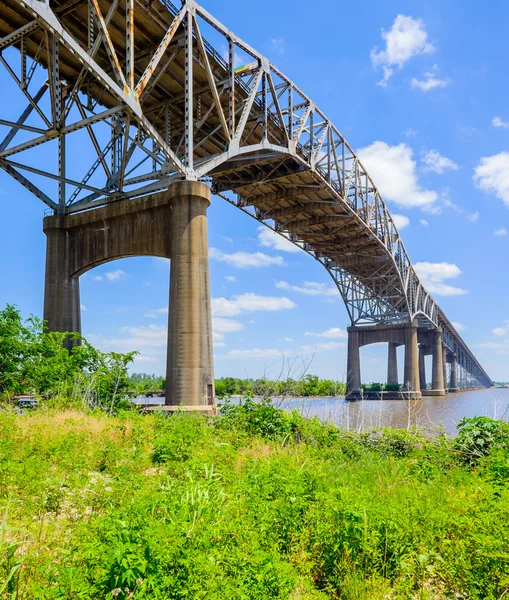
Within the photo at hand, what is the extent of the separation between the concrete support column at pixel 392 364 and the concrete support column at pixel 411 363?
15.3m

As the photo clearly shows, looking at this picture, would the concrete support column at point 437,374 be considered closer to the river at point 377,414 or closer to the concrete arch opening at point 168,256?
the river at point 377,414

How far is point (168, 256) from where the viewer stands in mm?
16406

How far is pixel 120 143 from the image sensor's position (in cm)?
2062

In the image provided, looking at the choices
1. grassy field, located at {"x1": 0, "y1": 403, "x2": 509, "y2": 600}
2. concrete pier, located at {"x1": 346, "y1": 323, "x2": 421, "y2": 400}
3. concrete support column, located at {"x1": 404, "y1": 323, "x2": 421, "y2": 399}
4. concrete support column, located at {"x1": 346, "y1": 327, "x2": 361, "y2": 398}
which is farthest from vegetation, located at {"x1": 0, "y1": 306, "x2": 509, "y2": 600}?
concrete support column, located at {"x1": 346, "y1": 327, "x2": 361, "y2": 398}

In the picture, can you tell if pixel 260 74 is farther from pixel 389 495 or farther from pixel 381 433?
pixel 389 495

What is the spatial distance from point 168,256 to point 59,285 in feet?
18.4

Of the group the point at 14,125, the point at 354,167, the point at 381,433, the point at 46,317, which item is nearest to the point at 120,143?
the point at 14,125

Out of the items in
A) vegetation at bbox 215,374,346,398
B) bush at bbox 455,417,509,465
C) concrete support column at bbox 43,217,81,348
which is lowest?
bush at bbox 455,417,509,465

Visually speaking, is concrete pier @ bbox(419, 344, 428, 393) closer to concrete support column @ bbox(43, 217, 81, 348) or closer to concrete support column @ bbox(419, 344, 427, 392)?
concrete support column @ bbox(419, 344, 427, 392)

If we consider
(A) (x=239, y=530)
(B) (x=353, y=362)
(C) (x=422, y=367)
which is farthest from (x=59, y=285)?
(C) (x=422, y=367)

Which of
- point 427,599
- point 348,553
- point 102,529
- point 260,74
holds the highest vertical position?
point 260,74

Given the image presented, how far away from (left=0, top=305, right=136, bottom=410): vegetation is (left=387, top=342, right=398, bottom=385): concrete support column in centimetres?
6411

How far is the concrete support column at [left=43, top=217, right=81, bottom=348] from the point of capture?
1884 centimetres

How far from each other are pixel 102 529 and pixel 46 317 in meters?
16.9
